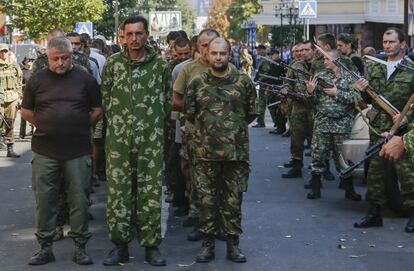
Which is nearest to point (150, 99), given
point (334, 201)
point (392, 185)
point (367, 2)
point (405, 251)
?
point (405, 251)

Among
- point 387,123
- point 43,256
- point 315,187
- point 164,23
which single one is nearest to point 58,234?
point 43,256

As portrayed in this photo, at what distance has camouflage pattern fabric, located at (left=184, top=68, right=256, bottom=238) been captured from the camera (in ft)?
23.6

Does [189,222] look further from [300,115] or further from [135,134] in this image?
[300,115]

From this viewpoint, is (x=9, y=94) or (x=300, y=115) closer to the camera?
(x=300, y=115)

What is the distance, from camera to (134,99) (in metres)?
6.98

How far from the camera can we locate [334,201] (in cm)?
1025

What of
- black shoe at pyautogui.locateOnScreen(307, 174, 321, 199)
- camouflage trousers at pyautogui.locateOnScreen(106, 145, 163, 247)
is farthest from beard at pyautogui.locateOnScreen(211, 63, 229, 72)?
black shoe at pyautogui.locateOnScreen(307, 174, 321, 199)

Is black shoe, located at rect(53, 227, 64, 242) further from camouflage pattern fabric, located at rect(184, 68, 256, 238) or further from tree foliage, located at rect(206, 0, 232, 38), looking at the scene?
tree foliage, located at rect(206, 0, 232, 38)

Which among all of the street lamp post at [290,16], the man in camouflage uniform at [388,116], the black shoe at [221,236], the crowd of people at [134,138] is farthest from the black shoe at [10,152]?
the street lamp post at [290,16]

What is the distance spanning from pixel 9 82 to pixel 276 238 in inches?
319

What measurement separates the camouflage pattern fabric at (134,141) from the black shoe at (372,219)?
249cm

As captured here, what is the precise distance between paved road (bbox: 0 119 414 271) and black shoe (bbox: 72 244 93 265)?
2.3 inches

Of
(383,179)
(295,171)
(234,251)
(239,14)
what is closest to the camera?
(234,251)

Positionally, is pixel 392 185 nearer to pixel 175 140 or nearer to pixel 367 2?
pixel 175 140
